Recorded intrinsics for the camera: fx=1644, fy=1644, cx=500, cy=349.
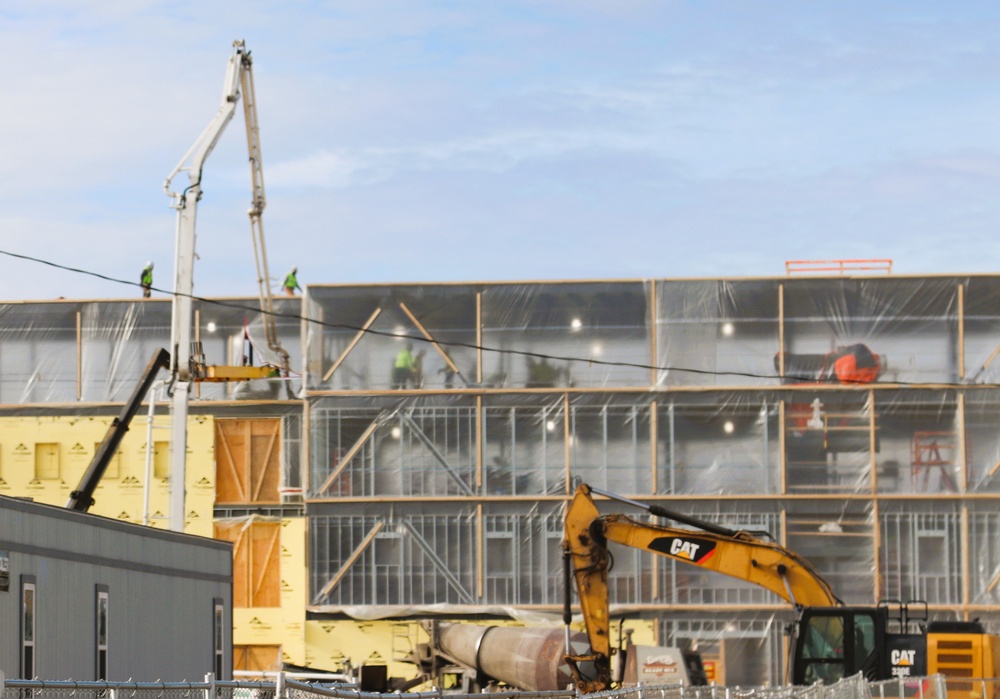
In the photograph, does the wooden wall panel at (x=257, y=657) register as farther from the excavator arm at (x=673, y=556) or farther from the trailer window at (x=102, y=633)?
the trailer window at (x=102, y=633)

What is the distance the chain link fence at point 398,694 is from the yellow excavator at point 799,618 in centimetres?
93

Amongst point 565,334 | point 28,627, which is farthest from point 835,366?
point 28,627

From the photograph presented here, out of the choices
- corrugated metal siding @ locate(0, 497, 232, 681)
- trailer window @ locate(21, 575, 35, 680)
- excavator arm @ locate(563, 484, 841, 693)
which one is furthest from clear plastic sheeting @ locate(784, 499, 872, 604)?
trailer window @ locate(21, 575, 35, 680)

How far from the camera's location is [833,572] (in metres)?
45.7

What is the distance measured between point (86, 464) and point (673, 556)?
25.4m

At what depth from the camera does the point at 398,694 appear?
12.2m

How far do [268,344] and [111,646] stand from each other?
2465 centimetres

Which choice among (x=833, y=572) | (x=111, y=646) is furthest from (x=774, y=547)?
(x=833, y=572)

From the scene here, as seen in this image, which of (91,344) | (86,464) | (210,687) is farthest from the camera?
(91,344)

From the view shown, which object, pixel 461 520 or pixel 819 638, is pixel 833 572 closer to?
pixel 461 520

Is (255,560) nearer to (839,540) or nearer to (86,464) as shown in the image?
(86,464)

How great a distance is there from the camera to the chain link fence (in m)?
11.0

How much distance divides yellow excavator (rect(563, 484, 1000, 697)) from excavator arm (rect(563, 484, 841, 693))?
0.02 m

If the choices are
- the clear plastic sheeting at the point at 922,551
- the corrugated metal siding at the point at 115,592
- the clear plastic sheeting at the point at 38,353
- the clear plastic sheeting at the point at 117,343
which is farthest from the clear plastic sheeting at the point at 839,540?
the clear plastic sheeting at the point at 38,353
